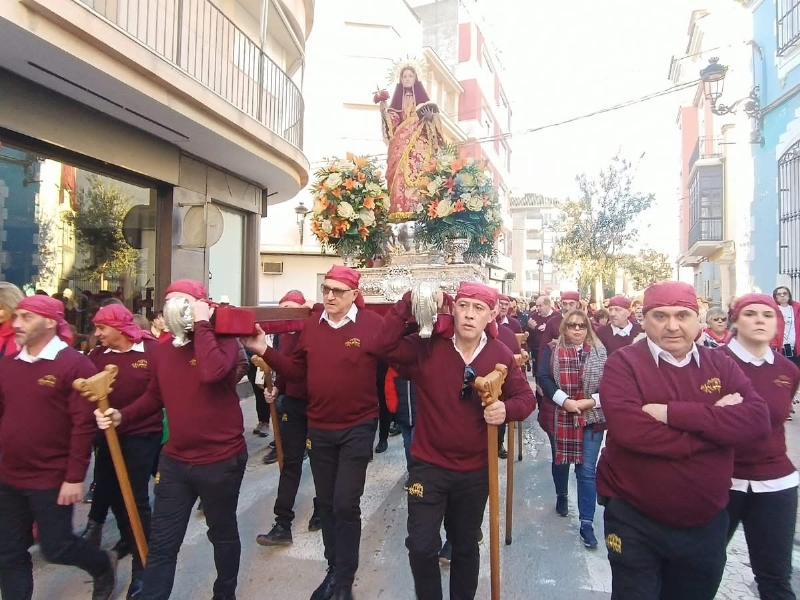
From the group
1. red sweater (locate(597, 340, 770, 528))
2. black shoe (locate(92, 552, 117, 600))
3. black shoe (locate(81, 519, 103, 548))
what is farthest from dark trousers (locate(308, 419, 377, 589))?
black shoe (locate(81, 519, 103, 548))

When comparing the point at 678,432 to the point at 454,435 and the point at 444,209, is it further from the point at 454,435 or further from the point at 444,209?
the point at 444,209

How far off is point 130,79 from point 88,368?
4.31m

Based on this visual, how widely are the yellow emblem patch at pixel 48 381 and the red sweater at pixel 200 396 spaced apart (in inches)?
21.4

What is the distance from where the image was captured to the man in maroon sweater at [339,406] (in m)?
3.39

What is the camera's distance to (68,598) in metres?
3.48

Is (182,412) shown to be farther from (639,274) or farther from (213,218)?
(639,274)

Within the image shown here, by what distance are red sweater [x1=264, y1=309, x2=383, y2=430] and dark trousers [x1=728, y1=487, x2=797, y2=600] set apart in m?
2.19

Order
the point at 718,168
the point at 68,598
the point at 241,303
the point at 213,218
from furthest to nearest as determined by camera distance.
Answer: the point at 718,168, the point at 241,303, the point at 213,218, the point at 68,598

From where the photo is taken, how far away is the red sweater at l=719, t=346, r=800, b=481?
2.83 meters

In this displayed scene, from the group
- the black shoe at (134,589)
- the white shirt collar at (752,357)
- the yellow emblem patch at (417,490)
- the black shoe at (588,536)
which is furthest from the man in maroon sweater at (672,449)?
the black shoe at (134,589)

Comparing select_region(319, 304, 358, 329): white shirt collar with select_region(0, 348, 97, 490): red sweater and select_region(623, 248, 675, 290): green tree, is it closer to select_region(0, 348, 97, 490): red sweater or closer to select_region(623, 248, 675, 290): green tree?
select_region(0, 348, 97, 490): red sweater

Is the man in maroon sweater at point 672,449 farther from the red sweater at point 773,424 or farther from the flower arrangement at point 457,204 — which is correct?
the flower arrangement at point 457,204

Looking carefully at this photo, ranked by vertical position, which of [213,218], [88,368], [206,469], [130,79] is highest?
[130,79]

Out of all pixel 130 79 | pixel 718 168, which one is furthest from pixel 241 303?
pixel 718 168
